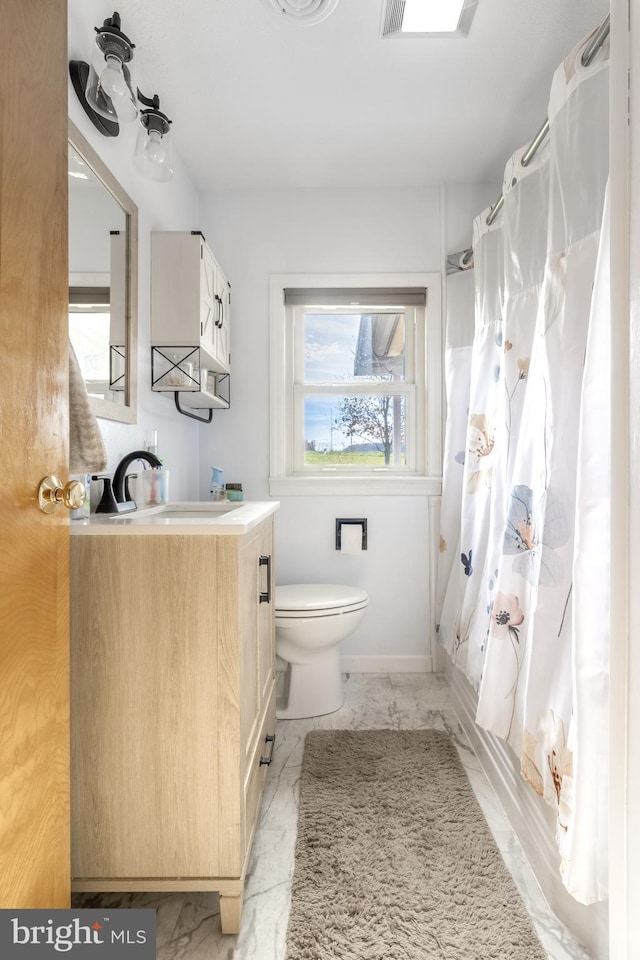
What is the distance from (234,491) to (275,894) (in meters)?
1.54

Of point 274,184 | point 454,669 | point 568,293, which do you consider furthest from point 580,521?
point 274,184

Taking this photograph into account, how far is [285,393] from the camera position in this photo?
2.77m

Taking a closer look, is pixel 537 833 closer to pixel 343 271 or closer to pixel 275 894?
pixel 275 894

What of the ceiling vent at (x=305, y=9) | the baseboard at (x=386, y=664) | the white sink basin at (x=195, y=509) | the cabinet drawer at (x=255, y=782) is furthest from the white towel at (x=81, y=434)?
the baseboard at (x=386, y=664)

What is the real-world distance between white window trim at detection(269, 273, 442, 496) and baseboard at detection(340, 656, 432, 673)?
2.60ft

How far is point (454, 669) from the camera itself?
2.47 metres

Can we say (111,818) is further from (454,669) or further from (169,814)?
(454,669)

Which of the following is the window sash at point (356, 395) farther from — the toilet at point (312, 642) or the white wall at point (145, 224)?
the toilet at point (312, 642)

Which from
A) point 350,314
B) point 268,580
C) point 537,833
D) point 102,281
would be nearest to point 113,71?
point 102,281

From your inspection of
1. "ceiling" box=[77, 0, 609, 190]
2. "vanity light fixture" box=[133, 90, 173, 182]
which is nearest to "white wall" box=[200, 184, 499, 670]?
"ceiling" box=[77, 0, 609, 190]

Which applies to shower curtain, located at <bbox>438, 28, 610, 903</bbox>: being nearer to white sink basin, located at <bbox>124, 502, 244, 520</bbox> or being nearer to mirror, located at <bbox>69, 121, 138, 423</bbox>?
white sink basin, located at <bbox>124, 502, 244, 520</bbox>

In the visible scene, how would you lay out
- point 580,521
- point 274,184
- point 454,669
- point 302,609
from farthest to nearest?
point 274,184 → point 454,669 → point 302,609 → point 580,521

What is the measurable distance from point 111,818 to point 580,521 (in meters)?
1.13

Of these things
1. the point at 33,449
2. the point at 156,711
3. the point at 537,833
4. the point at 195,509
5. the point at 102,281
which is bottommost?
the point at 537,833
